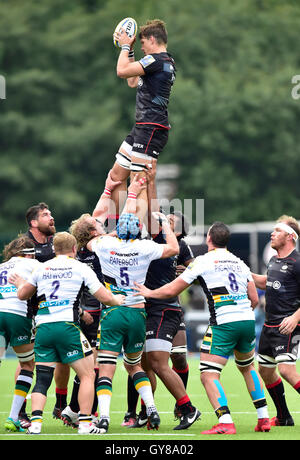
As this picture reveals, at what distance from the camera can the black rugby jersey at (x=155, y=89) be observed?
1099cm

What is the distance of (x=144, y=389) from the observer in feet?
33.2

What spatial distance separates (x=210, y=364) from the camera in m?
9.88

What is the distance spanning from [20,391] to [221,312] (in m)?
2.42

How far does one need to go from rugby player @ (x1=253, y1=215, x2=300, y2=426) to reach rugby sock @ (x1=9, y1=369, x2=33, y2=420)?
269cm

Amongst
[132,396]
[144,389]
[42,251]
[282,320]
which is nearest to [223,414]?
[144,389]

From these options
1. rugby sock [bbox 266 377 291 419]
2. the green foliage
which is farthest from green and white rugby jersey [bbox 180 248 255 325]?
the green foliage

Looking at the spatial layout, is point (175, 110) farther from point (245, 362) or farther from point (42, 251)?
point (245, 362)

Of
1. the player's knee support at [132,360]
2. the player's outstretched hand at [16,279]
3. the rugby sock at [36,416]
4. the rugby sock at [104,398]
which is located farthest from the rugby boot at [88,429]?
the player's outstretched hand at [16,279]

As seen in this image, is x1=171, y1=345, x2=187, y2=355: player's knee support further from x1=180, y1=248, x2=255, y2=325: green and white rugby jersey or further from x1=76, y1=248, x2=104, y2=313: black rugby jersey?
x1=180, y1=248, x2=255, y2=325: green and white rugby jersey

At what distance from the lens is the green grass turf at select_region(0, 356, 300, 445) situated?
9.46m

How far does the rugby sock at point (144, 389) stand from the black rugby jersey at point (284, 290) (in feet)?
5.46
